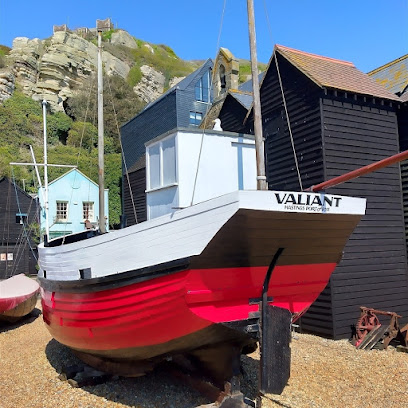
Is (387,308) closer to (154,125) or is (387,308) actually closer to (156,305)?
(156,305)

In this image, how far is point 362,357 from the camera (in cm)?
862

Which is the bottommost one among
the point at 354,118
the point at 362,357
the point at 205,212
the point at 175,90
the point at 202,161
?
the point at 362,357

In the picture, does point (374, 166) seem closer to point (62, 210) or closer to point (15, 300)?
point (15, 300)

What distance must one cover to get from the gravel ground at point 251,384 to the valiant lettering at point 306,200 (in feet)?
10.5

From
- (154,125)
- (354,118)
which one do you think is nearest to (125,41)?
A: (154,125)

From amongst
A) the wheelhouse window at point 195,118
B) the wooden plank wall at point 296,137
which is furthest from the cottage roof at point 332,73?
the wheelhouse window at point 195,118

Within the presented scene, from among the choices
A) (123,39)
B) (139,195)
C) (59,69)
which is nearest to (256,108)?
(139,195)

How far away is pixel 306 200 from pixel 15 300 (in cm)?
1051

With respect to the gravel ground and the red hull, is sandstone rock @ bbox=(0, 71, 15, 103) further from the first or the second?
the red hull

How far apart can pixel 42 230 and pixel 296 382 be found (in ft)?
75.6

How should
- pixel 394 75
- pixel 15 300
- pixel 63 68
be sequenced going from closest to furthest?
pixel 15 300, pixel 394 75, pixel 63 68

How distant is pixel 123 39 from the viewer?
258 ft

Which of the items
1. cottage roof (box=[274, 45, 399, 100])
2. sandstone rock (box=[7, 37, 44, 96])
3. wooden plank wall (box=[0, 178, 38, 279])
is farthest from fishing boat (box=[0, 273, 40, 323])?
sandstone rock (box=[7, 37, 44, 96])

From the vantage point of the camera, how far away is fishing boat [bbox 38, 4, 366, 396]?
4688 mm
